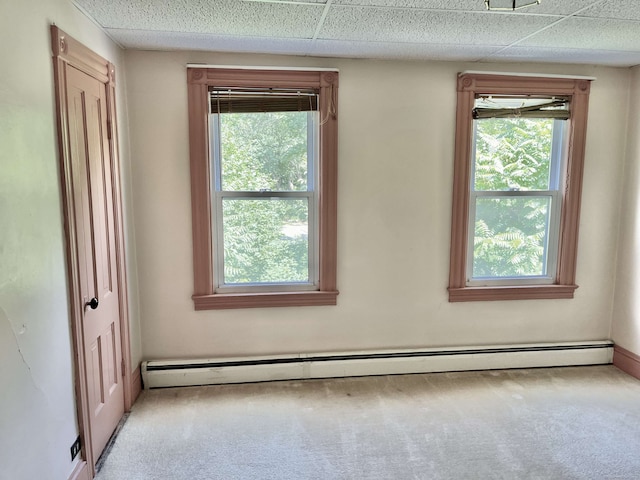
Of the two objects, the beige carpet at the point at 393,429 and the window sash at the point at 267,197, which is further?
the window sash at the point at 267,197

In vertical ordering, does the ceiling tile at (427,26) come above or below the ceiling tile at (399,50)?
below

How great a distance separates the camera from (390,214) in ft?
10.5

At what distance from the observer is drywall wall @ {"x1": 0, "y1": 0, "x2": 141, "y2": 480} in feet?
4.95

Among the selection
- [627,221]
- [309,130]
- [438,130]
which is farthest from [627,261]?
[309,130]

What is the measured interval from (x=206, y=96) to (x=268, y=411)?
2.17m

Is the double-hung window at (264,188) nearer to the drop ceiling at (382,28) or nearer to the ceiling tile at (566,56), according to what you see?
the drop ceiling at (382,28)

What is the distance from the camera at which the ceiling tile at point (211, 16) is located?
2.09m

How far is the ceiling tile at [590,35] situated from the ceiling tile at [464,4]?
20cm

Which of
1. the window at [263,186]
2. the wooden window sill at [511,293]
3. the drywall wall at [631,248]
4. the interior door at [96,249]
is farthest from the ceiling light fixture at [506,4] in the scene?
the interior door at [96,249]

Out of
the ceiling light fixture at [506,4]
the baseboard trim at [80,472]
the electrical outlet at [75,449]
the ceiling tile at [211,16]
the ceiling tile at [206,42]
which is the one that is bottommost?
the baseboard trim at [80,472]

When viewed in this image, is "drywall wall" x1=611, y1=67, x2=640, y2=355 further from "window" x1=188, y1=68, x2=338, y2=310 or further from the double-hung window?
the double-hung window

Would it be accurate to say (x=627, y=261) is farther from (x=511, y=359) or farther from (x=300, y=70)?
(x=300, y=70)

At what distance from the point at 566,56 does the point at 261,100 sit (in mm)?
2170

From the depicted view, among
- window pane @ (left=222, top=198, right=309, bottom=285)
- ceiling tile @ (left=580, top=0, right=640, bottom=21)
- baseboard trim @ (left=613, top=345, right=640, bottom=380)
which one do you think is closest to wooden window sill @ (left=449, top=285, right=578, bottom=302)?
baseboard trim @ (left=613, top=345, right=640, bottom=380)
